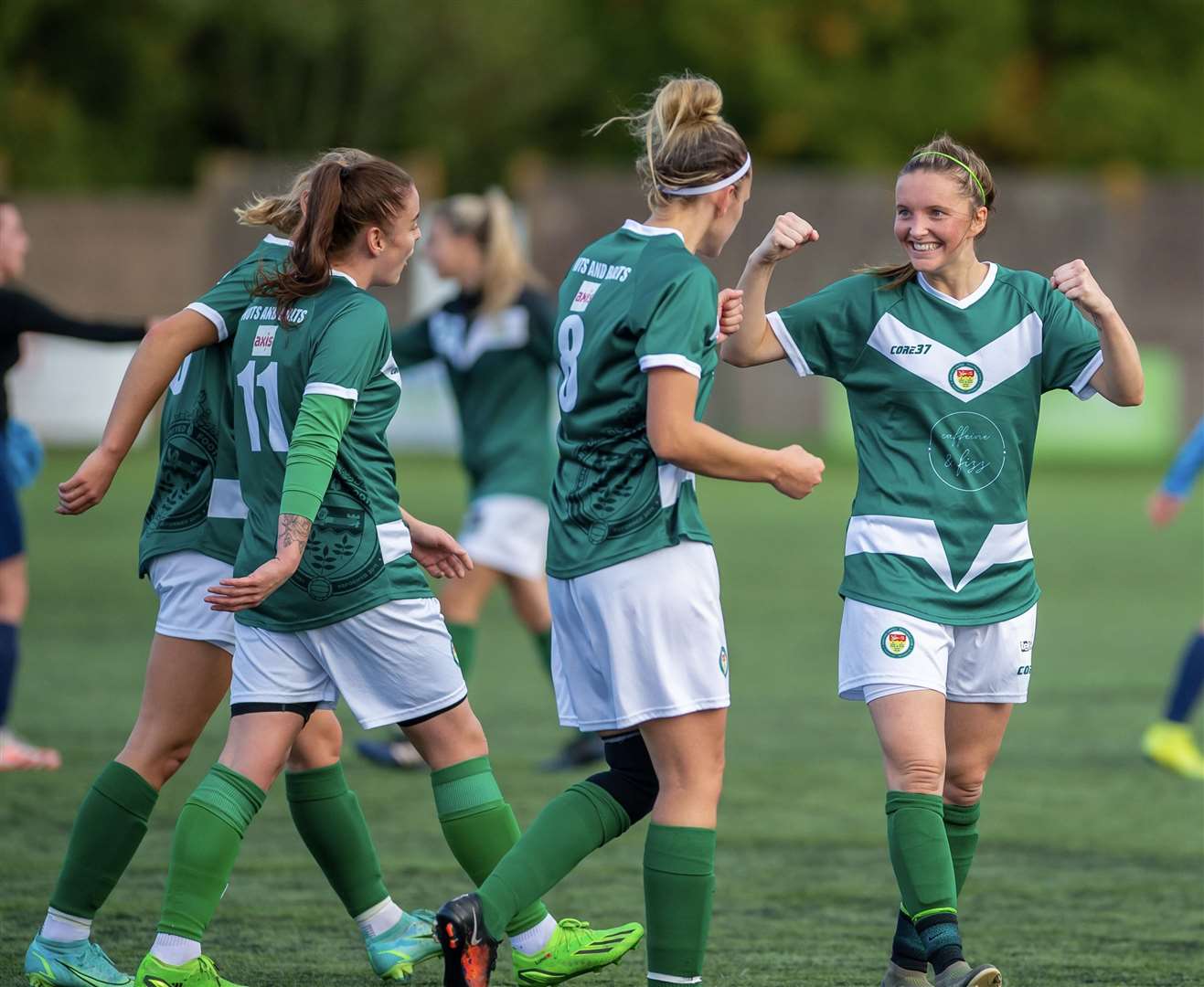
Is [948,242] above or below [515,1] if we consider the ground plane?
below

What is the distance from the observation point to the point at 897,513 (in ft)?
14.0

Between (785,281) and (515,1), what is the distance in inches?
572

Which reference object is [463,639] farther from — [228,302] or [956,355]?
[956,355]

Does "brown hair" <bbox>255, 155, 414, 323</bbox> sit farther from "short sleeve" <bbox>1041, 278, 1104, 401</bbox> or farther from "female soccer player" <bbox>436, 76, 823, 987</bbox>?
"short sleeve" <bbox>1041, 278, 1104, 401</bbox>

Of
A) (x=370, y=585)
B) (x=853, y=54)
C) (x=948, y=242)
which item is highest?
(x=853, y=54)

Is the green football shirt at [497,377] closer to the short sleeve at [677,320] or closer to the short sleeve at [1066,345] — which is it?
the short sleeve at [1066,345]

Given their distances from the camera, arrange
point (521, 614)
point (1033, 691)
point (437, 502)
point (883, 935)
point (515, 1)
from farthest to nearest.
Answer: point (515, 1)
point (437, 502)
point (1033, 691)
point (521, 614)
point (883, 935)

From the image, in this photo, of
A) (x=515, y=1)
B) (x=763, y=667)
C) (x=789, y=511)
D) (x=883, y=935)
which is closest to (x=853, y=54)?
(x=515, y=1)

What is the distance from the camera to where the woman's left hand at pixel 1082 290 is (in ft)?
13.6

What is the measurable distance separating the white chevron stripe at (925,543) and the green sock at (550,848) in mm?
838

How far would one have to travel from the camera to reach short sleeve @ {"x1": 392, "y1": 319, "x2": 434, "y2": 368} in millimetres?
7297

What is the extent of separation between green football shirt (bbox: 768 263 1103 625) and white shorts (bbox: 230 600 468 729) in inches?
39.2

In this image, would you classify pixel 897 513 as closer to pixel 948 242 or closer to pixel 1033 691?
pixel 948 242

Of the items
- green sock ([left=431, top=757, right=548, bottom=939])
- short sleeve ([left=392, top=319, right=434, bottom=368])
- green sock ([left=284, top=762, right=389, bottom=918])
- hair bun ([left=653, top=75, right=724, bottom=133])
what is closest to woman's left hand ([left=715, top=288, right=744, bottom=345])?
hair bun ([left=653, top=75, right=724, bottom=133])
